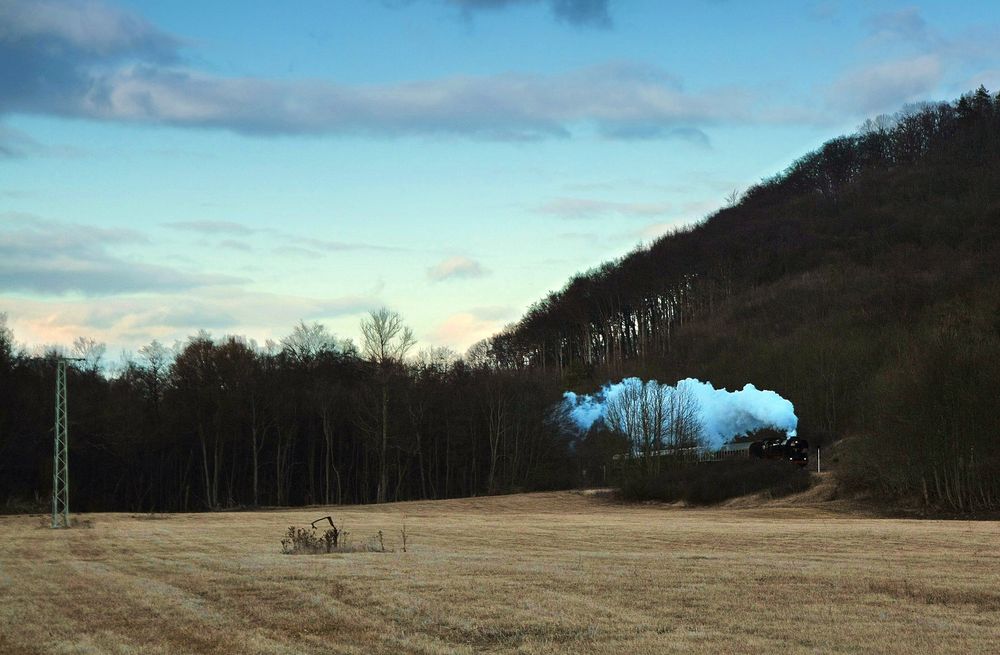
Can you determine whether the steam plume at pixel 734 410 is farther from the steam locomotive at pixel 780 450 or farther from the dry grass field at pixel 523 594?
the dry grass field at pixel 523 594

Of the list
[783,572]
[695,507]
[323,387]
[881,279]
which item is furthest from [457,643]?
[881,279]

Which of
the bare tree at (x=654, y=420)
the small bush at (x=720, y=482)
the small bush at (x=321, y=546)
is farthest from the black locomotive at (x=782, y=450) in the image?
the small bush at (x=321, y=546)

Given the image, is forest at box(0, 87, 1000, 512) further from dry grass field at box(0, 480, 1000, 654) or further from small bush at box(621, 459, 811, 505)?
dry grass field at box(0, 480, 1000, 654)

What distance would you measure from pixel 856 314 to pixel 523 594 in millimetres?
100972

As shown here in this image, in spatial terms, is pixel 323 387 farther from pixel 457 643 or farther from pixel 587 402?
pixel 457 643

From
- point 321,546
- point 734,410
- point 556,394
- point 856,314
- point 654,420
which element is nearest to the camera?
point 321,546

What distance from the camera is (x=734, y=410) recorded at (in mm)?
87875

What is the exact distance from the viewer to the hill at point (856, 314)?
54.3 metres

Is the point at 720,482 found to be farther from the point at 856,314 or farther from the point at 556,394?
the point at 856,314

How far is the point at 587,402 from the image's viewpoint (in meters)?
99.4

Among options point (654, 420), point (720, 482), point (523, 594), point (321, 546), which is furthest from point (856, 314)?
point (523, 594)

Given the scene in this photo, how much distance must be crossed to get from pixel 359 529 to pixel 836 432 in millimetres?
49769

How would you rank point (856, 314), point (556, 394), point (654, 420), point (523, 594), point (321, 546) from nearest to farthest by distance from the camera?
point (523, 594), point (321, 546), point (654, 420), point (556, 394), point (856, 314)

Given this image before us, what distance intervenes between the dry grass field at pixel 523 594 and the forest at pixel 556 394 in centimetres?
1630
